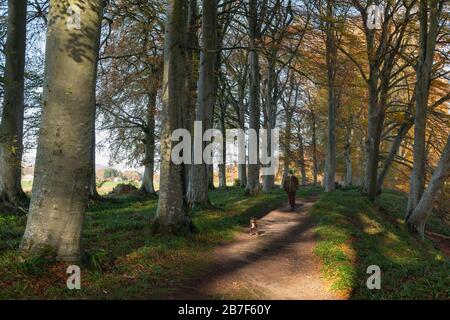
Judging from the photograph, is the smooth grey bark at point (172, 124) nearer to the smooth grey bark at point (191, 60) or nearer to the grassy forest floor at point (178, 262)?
the grassy forest floor at point (178, 262)

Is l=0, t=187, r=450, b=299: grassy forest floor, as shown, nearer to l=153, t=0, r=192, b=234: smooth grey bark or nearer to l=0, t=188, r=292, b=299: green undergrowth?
l=0, t=188, r=292, b=299: green undergrowth

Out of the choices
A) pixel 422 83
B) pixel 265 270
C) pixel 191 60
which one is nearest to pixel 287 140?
pixel 191 60

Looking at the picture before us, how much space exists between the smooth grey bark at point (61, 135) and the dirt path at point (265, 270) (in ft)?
6.57

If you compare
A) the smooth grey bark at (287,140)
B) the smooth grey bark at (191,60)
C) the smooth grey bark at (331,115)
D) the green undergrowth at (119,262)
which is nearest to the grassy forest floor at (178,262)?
the green undergrowth at (119,262)

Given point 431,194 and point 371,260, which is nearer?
point 371,260

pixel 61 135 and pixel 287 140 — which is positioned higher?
pixel 287 140

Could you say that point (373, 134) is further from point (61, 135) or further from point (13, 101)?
point (61, 135)

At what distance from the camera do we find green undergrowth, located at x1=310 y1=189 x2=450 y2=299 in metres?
6.19

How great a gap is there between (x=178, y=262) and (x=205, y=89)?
8570mm

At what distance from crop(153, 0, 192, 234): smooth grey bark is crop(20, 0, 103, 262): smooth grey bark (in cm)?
382

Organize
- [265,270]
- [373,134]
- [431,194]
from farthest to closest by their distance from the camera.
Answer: [373,134]
[431,194]
[265,270]

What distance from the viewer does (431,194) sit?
1420 cm

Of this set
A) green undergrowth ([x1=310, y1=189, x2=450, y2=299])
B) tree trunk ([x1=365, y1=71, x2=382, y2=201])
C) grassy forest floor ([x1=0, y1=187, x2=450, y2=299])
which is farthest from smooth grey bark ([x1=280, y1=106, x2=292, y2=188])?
grassy forest floor ([x1=0, y1=187, x2=450, y2=299])
